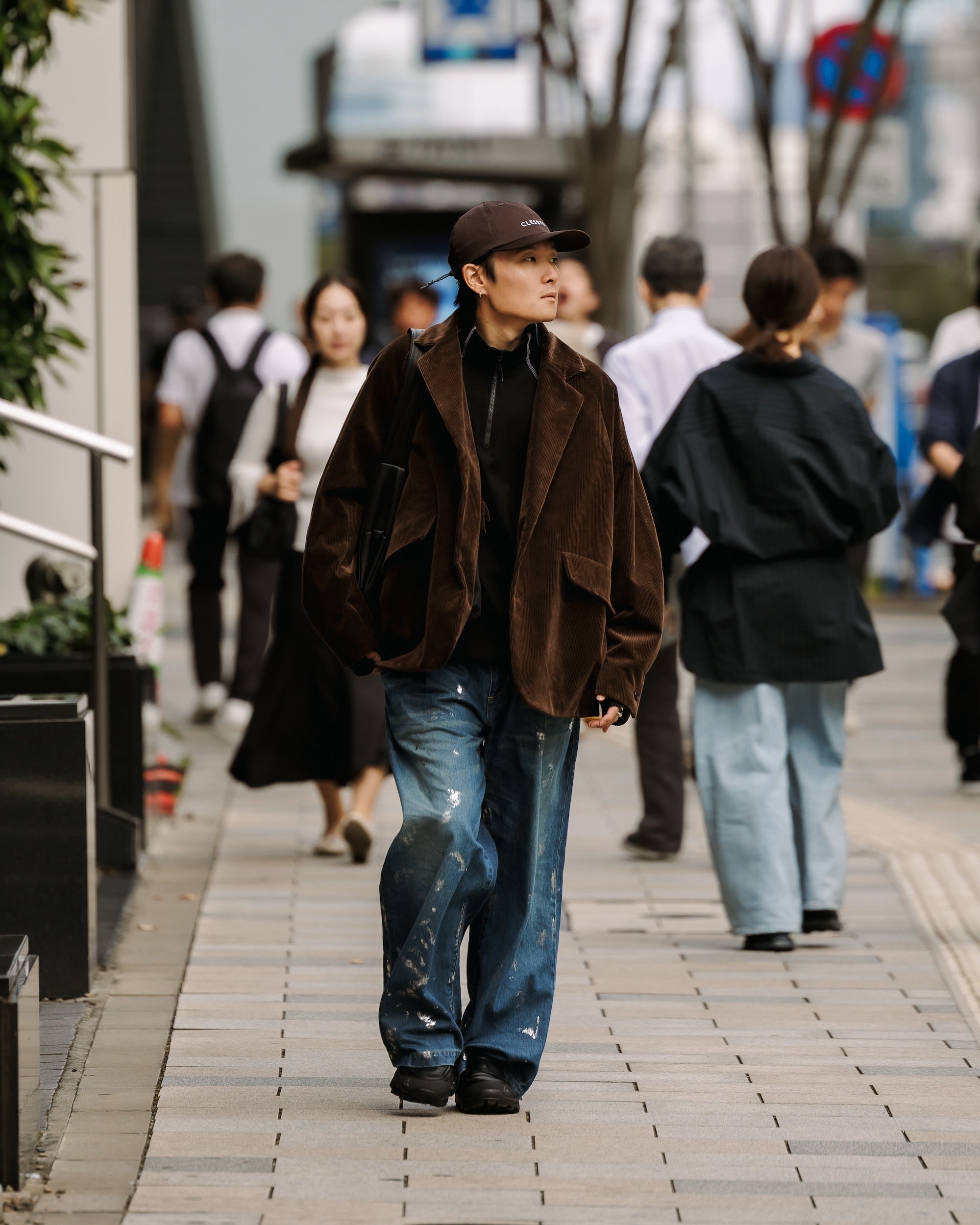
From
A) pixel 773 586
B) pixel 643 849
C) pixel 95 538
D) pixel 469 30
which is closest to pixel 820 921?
pixel 773 586

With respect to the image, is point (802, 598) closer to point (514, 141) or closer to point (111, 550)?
point (111, 550)

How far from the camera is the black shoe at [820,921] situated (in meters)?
6.48

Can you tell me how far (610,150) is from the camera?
18.9 metres

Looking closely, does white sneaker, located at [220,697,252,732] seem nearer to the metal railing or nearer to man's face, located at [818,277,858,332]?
man's face, located at [818,277,858,332]

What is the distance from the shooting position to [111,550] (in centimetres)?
880

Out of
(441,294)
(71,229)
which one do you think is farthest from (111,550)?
(441,294)

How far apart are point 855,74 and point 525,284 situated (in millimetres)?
12699

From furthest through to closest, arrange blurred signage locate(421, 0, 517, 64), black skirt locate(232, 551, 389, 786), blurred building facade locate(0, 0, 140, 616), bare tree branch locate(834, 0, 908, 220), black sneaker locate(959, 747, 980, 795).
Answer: blurred signage locate(421, 0, 517, 64), bare tree branch locate(834, 0, 908, 220), black sneaker locate(959, 747, 980, 795), blurred building facade locate(0, 0, 140, 616), black skirt locate(232, 551, 389, 786)

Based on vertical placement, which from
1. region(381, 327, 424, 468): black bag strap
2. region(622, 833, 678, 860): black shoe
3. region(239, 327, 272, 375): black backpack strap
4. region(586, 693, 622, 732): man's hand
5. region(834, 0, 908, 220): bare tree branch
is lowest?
region(622, 833, 678, 860): black shoe

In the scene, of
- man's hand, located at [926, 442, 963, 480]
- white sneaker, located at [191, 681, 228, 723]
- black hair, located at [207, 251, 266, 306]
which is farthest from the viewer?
white sneaker, located at [191, 681, 228, 723]

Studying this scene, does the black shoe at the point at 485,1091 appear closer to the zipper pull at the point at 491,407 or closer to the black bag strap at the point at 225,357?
the zipper pull at the point at 491,407

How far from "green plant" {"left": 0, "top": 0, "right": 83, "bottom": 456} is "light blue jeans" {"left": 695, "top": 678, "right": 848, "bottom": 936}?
2457 millimetres

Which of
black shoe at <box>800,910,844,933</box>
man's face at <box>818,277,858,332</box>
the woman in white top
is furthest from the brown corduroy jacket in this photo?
man's face at <box>818,277,858,332</box>

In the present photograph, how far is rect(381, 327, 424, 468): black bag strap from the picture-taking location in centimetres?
458
